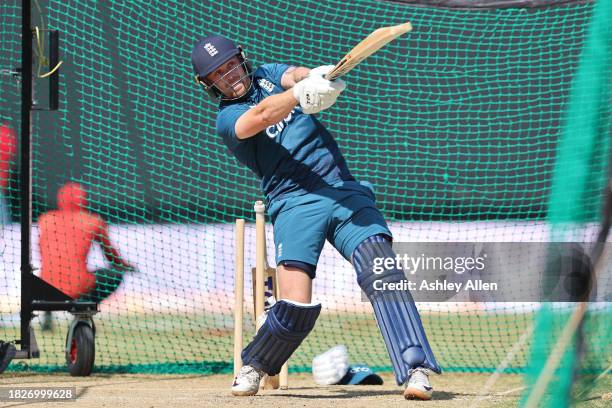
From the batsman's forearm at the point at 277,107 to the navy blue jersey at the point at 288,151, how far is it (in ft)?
1.17

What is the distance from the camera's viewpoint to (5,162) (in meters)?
9.30

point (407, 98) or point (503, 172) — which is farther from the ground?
point (407, 98)

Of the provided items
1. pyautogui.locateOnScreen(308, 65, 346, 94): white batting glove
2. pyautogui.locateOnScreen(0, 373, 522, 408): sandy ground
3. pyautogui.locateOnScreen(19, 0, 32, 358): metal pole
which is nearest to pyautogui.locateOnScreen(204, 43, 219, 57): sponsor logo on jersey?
pyautogui.locateOnScreen(308, 65, 346, 94): white batting glove

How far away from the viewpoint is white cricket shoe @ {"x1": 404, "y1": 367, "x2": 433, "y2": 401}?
492 centimetres

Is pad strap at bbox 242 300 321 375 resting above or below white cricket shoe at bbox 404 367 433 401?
above

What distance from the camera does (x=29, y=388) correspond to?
19.9 ft

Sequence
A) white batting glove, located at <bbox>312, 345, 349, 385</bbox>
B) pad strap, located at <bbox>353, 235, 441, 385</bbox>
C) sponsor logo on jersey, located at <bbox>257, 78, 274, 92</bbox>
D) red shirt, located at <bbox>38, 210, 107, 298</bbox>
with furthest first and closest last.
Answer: red shirt, located at <bbox>38, 210, 107, 298</bbox> → white batting glove, located at <bbox>312, 345, 349, 385</bbox> → sponsor logo on jersey, located at <bbox>257, 78, 274, 92</bbox> → pad strap, located at <bbox>353, 235, 441, 385</bbox>

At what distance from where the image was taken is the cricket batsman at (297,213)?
5.04 m

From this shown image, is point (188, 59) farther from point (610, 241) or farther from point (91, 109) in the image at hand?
point (610, 241)

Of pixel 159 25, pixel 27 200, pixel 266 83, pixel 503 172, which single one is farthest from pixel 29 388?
pixel 503 172

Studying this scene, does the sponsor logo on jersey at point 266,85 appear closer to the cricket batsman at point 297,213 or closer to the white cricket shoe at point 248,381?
the cricket batsman at point 297,213

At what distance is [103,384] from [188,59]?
4.70 meters

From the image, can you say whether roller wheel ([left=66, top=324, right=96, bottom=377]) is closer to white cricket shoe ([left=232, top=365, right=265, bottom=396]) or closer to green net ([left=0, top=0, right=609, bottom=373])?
green net ([left=0, top=0, right=609, bottom=373])

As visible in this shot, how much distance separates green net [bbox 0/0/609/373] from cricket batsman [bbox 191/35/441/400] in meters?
3.77
